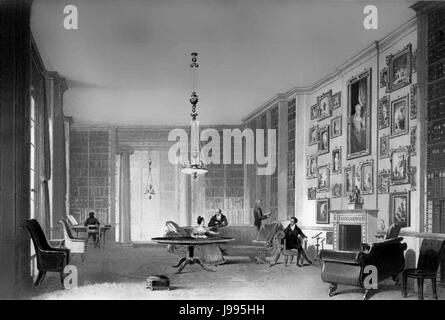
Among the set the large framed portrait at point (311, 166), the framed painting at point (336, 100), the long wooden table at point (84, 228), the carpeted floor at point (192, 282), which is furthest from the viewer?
the large framed portrait at point (311, 166)

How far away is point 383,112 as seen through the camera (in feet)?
29.0

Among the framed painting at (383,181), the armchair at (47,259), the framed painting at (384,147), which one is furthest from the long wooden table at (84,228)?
the framed painting at (384,147)

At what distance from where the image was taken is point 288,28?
7.42 m

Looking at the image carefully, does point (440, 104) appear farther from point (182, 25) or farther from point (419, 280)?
point (182, 25)

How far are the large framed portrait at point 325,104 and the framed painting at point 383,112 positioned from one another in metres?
1.20

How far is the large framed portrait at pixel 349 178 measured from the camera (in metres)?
9.59

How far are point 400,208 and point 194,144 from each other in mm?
3829

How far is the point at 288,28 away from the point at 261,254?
434 centimetres

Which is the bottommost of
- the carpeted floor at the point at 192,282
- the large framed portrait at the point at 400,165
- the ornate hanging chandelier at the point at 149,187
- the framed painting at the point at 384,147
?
the carpeted floor at the point at 192,282

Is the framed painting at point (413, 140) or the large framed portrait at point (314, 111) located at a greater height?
the large framed portrait at point (314, 111)

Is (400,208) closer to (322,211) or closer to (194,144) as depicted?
(322,211)

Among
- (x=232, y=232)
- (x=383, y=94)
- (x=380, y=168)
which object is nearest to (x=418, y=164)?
(x=380, y=168)

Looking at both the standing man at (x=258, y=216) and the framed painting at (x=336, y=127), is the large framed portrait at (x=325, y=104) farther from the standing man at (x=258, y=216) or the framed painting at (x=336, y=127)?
the standing man at (x=258, y=216)

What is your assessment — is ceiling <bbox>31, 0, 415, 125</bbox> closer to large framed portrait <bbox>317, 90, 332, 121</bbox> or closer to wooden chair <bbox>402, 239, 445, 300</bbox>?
large framed portrait <bbox>317, 90, 332, 121</bbox>
